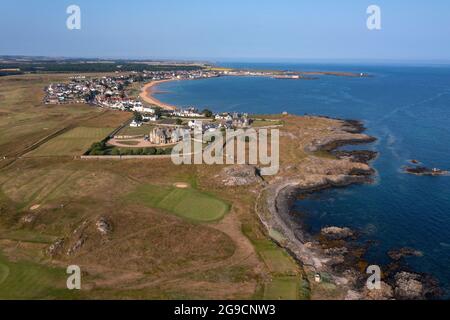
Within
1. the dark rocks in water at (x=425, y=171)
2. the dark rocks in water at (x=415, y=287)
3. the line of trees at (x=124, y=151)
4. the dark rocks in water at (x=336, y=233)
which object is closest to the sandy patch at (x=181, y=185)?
the line of trees at (x=124, y=151)

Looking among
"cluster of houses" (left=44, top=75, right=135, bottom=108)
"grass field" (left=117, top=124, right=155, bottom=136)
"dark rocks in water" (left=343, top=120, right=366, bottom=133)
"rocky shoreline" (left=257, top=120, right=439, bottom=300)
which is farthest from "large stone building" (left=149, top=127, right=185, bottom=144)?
"cluster of houses" (left=44, top=75, right=135, bottom=108)

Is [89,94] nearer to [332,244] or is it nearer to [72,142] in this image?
[72,142]

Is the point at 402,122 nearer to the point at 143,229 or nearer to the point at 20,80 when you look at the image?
the point at 143,229

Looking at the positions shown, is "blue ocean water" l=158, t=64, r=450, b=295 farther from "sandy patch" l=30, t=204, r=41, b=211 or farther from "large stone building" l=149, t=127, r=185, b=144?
"large stone building" l=149, t=127, r=185, b=144

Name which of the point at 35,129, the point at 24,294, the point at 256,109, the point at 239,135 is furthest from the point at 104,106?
the point at 24,294

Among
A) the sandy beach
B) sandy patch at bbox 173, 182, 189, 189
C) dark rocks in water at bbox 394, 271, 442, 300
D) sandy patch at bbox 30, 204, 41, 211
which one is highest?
the sandy beach
